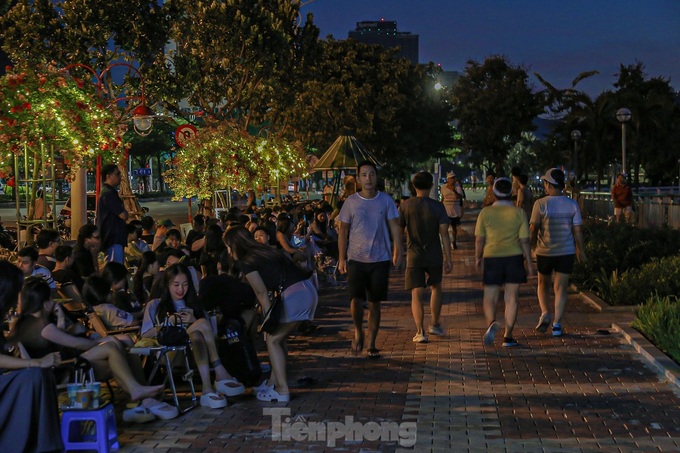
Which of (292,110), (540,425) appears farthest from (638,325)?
(292,110)

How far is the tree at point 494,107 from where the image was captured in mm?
50469

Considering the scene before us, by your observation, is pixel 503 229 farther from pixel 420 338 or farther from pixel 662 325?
pixel 662 325

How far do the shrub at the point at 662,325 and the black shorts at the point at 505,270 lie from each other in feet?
4.57

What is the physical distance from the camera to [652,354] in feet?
32.0

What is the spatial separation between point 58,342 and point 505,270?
5.27 meters

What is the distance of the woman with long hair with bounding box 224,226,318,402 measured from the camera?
8.33m

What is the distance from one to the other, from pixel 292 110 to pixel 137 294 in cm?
3301

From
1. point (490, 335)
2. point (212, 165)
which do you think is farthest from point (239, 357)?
point (212, 165)

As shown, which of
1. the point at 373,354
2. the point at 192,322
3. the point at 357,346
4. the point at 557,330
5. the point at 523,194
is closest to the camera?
the point at 192,322

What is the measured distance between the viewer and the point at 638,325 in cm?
1126

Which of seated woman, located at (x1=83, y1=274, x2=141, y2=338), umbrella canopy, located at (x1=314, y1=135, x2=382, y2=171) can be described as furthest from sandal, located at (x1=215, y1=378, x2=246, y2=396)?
umbrella canopy, located at (x1=314, y1=135, x2=382, y2=171)

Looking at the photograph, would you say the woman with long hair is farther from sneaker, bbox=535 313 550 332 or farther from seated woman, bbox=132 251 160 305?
sneaker, bbox=535 313 550 332

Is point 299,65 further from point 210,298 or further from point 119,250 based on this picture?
point 210,298

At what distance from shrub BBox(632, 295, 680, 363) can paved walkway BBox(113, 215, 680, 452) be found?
29 centimetres
